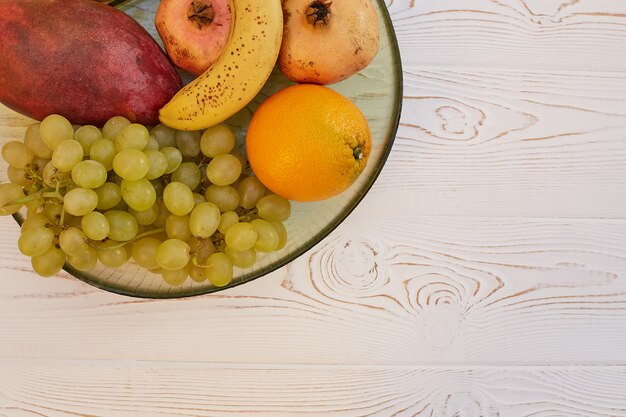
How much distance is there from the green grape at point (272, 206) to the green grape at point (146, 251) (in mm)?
131

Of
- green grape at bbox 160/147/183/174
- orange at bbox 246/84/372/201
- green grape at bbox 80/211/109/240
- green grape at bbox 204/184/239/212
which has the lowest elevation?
green grape at bbox 80/211/109/240

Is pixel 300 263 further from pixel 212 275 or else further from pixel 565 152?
pixel 565 152

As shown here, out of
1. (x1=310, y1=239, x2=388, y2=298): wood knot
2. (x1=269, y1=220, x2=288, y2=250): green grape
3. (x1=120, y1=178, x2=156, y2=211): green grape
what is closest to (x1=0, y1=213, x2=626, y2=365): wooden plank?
(x1=310, y1=239, x2=388, y2=298): wood knot

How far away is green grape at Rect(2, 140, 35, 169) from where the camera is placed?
0.63 m

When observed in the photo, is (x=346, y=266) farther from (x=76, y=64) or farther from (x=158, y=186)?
(x=76, y=64)

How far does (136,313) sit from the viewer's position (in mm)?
792

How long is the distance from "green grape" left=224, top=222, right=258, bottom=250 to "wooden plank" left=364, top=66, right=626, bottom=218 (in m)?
0.24

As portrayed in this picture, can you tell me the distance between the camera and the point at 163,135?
2.14 feet

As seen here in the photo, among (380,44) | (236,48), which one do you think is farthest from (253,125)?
(380,44)

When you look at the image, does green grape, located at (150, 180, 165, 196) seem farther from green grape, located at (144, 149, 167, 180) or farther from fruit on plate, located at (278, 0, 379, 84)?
fruit on plate, located at (278, 0, 379, 84)

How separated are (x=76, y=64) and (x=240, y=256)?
11.4 inches

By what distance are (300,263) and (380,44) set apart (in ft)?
1.06

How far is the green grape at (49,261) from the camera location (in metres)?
0.62

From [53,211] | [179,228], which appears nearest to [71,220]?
[53,211]
